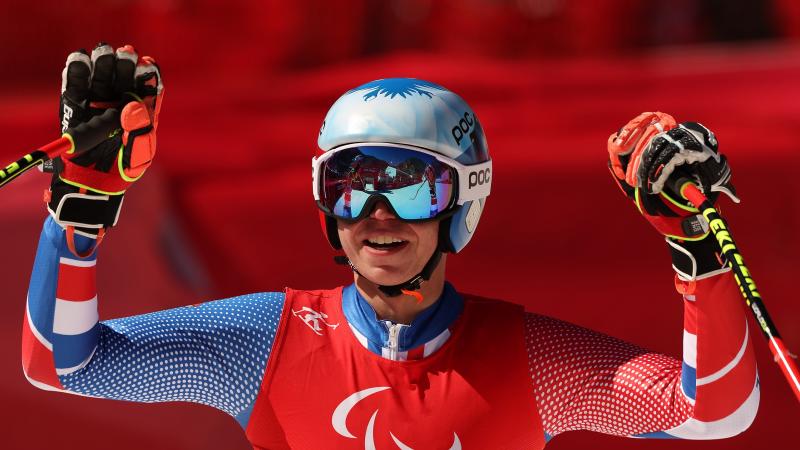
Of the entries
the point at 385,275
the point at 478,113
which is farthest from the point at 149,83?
the point at 478,113

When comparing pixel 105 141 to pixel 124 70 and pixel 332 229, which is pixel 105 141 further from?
pixel 332 229

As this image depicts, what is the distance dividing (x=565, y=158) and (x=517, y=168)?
0.25m

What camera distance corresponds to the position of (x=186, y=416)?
14.5ft

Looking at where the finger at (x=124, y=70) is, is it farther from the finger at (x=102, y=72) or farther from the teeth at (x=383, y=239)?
the teeth at (x=383, y=239)

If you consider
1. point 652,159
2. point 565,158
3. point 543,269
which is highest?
point 652,159

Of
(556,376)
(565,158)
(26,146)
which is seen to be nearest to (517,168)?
(565,158)

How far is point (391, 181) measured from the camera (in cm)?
225

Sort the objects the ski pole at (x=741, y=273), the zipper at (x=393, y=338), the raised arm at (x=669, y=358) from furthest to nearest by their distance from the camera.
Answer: the zipper at (x=393, y=338) < the raised arm at (x=669, y=358) < the ski pole at (x=741, y=273)

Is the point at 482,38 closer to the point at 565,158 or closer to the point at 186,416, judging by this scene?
the point at 565,158

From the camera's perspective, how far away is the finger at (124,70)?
83.0 inches

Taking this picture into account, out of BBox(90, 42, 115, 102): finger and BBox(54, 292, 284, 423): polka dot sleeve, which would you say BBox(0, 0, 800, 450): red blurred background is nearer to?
BBox(54, 292, 284, 423): polka dot sleeve

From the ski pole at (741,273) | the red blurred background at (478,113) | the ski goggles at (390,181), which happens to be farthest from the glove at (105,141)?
the red blurred background at (478,113)

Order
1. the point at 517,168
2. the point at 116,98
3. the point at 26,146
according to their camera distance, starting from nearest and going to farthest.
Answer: the point at 116,98
the point at 517,168
the point at 26,146

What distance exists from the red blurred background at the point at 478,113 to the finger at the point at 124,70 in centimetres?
237
